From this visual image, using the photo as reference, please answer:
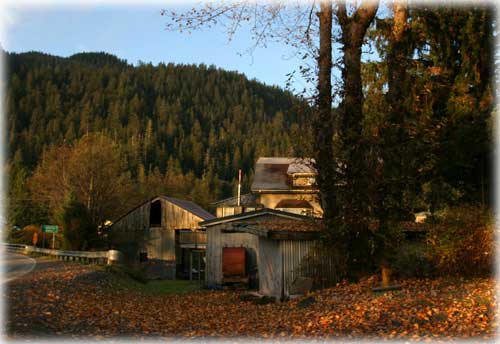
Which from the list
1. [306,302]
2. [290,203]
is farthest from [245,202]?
[306,302]

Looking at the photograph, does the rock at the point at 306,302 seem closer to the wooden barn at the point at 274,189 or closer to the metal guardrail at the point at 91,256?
the metal guardrail at the point at 91,256

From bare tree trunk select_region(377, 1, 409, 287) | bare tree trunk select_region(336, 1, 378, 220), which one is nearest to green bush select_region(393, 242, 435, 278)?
bare tree trunk select_region(377, 1, 409, 287)

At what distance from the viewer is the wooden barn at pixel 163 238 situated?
46.0m

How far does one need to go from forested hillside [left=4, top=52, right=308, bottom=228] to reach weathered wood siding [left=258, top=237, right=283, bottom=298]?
86766 millimetres

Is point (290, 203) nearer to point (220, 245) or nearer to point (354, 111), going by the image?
point (220, 245)

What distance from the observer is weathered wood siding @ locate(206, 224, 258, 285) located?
1243 inches

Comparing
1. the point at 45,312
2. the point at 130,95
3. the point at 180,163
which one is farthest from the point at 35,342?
the point at 130,95

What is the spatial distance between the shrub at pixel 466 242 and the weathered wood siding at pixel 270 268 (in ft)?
19.7

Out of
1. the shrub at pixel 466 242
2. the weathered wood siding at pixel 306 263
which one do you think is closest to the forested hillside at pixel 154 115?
the weathered wood siding at pixel 306 263

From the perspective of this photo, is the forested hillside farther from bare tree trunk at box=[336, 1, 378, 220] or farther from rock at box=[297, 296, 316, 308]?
rock at box=[297, 296, 316, 308]

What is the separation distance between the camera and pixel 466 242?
14469mm

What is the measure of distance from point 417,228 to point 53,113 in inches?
5645

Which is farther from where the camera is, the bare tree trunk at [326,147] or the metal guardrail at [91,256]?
the metal guardrail at [91,256]

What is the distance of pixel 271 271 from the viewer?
20.5 m
